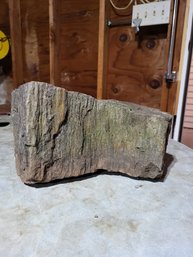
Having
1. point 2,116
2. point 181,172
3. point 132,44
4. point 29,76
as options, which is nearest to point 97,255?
point 181,172

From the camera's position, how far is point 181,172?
0.86 metres

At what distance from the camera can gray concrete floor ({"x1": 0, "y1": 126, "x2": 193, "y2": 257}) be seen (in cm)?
49

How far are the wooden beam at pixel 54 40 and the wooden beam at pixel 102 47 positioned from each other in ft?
1.08

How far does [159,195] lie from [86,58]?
1.06 m

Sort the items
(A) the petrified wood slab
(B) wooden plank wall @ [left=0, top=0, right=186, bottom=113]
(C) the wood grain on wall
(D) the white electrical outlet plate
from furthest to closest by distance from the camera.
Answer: (C) the wood grain on wall
(B) wooden plank wall @ [left=0, top=0, right=186, bottom=113]
(D) the white electrical outlet plate
(A) the petrified wood slab

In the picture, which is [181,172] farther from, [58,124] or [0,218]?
[0,218]

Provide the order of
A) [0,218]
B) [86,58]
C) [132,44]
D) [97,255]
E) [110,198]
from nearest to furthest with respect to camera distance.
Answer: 1. [97,255]
2. [0,218]
3. [110,198]
4. [132,44]
5. [86,58]

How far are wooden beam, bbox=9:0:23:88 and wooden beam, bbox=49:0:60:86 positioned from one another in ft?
0.82

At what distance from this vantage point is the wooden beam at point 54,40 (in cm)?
150

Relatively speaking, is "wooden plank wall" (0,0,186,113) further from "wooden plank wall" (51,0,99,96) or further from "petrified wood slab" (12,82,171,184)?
"petrified wood slab" (12,82,171,184)

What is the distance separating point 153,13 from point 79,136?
82cm

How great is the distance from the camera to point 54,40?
61.4 inches

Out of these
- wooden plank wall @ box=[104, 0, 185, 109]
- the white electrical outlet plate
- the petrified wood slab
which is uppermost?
the white electrical outlet plate

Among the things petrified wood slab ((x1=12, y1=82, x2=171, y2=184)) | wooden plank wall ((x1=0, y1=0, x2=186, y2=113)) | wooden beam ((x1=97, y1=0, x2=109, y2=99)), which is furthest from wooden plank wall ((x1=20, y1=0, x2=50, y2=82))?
petrified wood slab ((x1=12, y1=82, x2=171, y2=184))
